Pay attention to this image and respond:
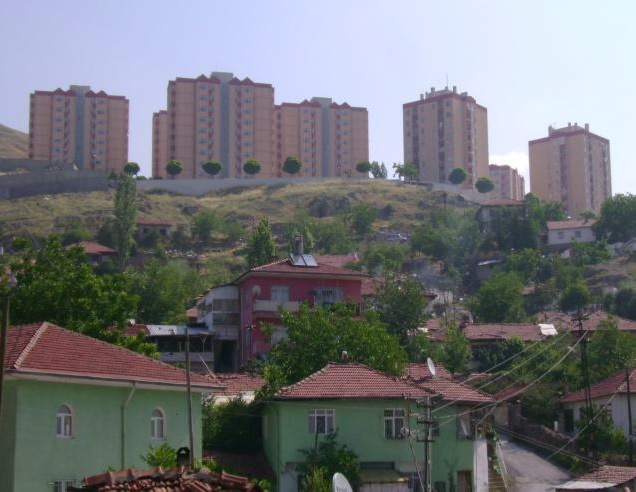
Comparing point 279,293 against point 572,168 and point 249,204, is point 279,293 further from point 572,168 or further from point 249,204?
point 572,168

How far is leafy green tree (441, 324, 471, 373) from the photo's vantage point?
6106 centimetres

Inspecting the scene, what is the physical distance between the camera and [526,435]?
4972 cm

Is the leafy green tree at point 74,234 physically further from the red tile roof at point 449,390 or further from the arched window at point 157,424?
the arched window at point 157,424

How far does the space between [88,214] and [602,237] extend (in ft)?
179

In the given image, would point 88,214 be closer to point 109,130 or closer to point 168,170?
point 168,170

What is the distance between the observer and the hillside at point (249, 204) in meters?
119

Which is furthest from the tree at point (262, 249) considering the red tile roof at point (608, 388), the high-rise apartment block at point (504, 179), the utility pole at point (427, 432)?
the high-rise apartment block at point (504, 179)

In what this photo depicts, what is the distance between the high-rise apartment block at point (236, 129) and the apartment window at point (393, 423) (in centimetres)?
11694

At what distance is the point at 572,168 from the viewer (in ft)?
523

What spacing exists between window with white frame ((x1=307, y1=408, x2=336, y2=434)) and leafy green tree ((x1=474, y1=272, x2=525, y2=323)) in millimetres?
49280

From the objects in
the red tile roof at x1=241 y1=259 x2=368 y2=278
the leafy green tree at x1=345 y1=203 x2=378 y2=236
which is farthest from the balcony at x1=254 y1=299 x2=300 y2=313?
the leafy green tree at x1=345 y1=203 x2=378 y2=236

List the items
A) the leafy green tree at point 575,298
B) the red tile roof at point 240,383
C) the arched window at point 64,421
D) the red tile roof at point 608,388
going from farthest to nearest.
A: 1. the leafy green tree at point 575,298
2. the red tile roof at point 608,388
3. the red tile roof at point 240,383
4. the arched window at point 64,421

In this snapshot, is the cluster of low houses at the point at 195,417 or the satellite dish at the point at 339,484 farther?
the satellite dish at the point at 339,484

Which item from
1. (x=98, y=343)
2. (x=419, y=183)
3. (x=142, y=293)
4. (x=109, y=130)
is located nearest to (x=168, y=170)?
(x=109, y=130)
